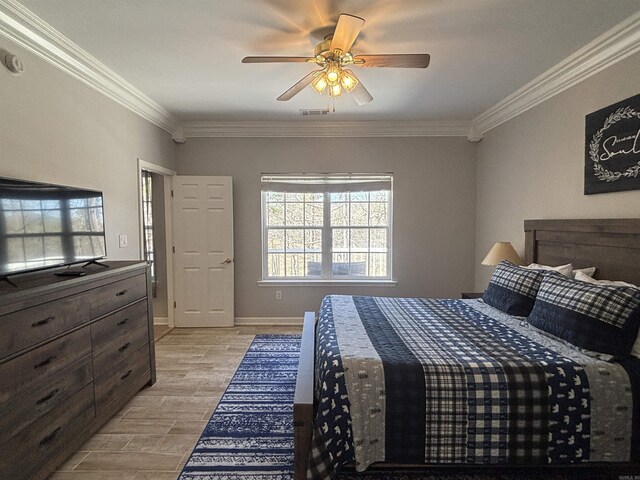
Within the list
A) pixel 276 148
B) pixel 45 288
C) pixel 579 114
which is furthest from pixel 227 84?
pixel 579 114

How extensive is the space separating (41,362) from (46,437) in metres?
0.41

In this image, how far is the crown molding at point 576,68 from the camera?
7.06 feet

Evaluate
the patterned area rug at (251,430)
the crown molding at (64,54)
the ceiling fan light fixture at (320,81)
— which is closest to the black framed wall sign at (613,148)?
the ceiling fan light fixture at (320,81)

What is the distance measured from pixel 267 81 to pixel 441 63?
1.53m

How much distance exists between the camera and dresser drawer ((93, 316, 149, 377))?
214 cm

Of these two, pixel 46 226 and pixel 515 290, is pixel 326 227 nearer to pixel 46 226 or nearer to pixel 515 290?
pixel 515 290

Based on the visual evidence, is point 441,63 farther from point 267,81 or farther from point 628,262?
point 628,262

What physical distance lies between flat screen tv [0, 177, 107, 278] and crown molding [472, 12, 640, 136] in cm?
383

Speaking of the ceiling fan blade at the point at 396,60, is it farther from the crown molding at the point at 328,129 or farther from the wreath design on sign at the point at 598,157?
the crown molding at the point at 328,129

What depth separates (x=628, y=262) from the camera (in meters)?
2.13

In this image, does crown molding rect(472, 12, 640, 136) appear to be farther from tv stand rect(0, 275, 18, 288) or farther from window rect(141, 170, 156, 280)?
window rect(141, 170, 156, 280)

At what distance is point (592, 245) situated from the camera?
7.98ft

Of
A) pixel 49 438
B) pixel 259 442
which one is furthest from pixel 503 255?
pixel 49 438

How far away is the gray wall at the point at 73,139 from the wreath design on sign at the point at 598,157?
13.2ft
